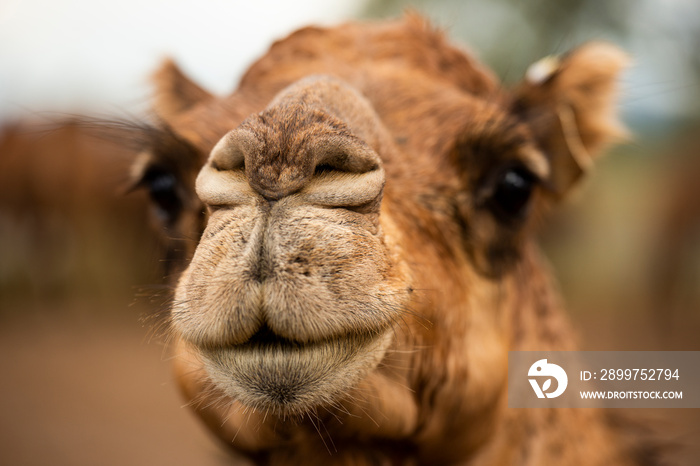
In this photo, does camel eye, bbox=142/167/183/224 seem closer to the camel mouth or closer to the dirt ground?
the camel mouth

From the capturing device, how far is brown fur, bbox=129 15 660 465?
61.6 inches

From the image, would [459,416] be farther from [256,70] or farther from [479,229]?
[256,70]

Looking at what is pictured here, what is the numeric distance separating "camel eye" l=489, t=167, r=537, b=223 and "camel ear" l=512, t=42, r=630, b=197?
30 centimetres

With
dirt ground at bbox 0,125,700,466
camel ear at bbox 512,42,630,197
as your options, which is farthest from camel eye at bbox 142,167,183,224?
dirt ground at bbox 0,125,700,466

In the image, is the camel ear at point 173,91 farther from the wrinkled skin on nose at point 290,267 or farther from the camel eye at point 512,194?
the wrinkled skin on nose at point 290,267

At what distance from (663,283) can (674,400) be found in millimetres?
13060

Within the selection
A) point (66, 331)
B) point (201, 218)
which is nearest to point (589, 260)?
point (66, 331)

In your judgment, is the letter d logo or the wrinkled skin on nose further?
the letter d logo

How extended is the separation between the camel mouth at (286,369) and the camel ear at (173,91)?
7.53 feet

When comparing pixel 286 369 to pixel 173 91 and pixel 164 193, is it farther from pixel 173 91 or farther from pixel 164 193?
pixel 173 91

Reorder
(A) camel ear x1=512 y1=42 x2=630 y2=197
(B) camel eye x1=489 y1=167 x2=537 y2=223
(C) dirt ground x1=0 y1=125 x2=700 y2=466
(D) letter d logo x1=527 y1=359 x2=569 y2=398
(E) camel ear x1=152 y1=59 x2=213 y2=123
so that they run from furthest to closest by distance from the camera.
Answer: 1. (C) dirt ground x1=0 y1=125 x2=700 y2=466
2. (E) camel ear x1=152 y1=59 x2=213 y2=123
3. (A) camel ear x1=512 y1=42 x2=630 y2=197
4. (D) letter d logo x1=527 y1=359 x2=569 y2=398
5. (B) camel eye x1=489 y1=167 x2=537 y2=223

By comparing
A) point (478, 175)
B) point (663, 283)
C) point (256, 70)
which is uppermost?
point (663, 283)

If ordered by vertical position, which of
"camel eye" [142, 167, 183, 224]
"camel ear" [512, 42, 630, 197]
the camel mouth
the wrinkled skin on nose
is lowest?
the camel mouth

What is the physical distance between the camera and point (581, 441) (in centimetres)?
305
